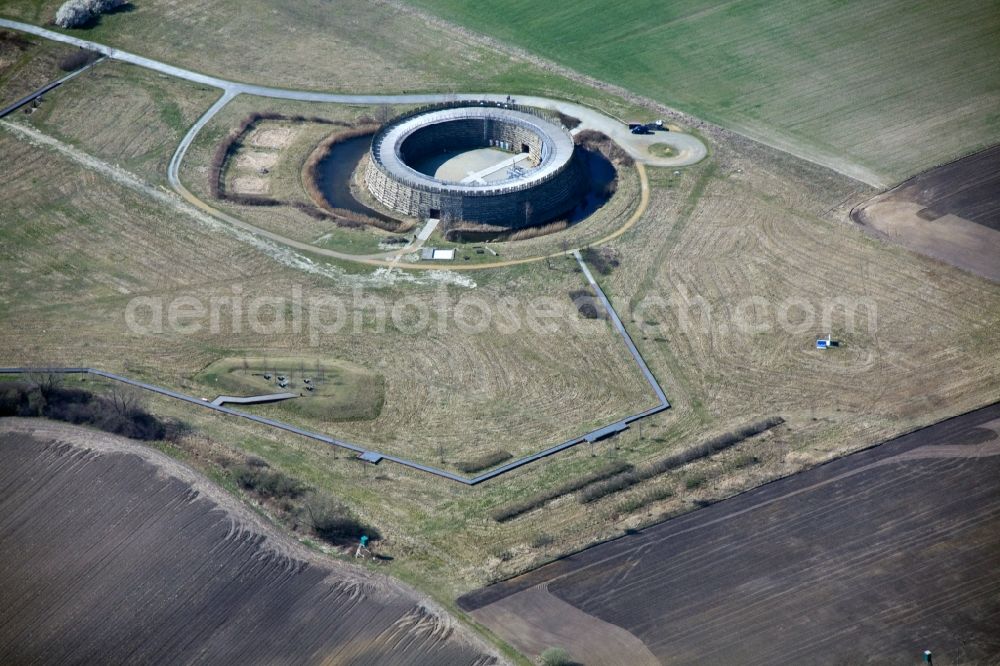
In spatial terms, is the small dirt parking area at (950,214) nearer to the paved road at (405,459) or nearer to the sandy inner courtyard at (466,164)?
the paved road at (405,459)

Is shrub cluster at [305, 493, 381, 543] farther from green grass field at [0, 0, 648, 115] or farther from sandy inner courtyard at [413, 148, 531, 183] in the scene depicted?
green grass field at [0, 0, 648, 115]

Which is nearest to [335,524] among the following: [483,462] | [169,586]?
[169,586]

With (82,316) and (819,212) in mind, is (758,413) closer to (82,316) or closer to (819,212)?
(819,212)

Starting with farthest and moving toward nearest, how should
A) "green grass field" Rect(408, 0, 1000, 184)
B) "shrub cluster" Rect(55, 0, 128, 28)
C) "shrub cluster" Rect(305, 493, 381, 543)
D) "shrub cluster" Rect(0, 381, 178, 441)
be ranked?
"shrub cluster" Rect(55, 0, 128, 28), "green grass field" Rect(408, 0, 1000, 184), "shrub cluster" Rect(0, 381, 178, 441), "shrub cluster" Rect(305, 493, 381, 543)

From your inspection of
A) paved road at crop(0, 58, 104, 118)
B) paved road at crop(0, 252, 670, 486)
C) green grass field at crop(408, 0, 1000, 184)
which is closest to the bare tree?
paved road at crop(0, 252, 670, 486)

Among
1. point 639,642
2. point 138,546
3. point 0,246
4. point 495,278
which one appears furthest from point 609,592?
point 0,246

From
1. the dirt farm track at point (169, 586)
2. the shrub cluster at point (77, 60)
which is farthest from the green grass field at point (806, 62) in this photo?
the dirt farm track at point (169, 586)
